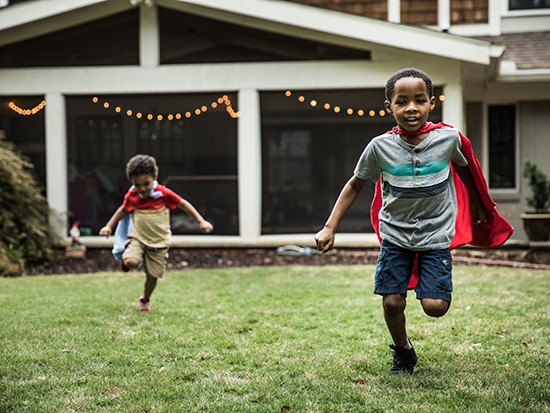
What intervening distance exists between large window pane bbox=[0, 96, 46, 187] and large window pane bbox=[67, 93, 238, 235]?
54 cm

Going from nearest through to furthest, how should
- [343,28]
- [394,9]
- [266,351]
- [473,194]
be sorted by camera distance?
1. [473,194]
2. [266,351]
3. [343,28]
4. [394,9]

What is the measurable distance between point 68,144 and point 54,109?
0.68 meters

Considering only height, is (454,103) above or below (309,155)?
above

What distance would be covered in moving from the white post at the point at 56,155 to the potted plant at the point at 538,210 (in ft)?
26.0

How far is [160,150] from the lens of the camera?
9969 millimetres

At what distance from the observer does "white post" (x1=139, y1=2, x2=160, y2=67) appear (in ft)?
31.5

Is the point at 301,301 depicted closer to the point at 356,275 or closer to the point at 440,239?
the point at 356,275

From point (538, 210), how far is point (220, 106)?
5673 mm

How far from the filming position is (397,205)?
3.20 metres

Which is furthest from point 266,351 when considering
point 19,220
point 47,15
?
point 47,15

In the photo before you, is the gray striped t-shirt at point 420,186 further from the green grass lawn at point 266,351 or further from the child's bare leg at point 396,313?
the green grass lawn at point 266,351

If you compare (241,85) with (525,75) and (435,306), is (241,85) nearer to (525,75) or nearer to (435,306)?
(525,75)

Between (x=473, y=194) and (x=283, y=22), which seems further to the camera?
(x=283, y=22)

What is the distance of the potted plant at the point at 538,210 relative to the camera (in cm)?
830
